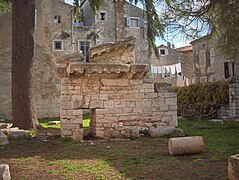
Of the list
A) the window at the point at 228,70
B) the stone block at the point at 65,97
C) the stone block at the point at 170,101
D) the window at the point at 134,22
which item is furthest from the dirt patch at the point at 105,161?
the window at the point at 134,22

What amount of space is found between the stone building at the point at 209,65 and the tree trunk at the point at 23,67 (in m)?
17.1

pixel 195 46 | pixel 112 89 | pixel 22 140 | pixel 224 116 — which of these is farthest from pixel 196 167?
pixel 195 46

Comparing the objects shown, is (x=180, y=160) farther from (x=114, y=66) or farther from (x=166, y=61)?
(x=166, y=61)

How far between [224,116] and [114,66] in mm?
8638

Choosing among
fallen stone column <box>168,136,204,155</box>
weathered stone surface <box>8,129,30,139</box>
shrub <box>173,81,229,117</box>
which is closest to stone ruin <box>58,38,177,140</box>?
weathered stone surface <box>8,129,30,139</box>

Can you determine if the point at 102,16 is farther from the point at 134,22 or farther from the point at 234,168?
the point at 234,168

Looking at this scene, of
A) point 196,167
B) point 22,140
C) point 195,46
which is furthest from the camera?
point 195,46

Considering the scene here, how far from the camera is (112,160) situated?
654cm

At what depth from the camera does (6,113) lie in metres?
22.0

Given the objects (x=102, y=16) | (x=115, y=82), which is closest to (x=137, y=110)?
(x=115, y=82)

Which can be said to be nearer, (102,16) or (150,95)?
(150,95)

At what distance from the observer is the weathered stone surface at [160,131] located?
9.81 m

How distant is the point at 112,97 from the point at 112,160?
11.9ft

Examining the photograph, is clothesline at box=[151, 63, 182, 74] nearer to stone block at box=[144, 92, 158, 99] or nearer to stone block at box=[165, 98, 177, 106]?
stone block at box=[165, 98, 177, 106]
